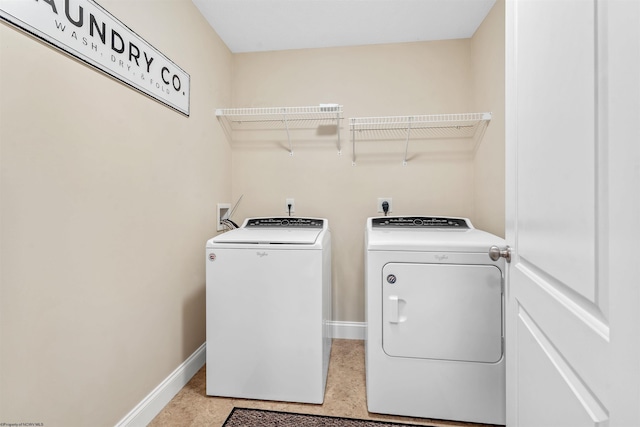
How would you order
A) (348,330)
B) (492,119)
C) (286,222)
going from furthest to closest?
(348,330)
(286,222)
(492,119)

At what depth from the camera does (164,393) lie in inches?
63.2

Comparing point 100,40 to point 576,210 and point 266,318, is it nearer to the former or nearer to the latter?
point 266,318

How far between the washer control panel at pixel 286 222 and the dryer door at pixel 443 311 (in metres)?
0.73

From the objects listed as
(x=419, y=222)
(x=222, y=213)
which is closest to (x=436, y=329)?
(x=419, y=222)

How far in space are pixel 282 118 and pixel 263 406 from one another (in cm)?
203

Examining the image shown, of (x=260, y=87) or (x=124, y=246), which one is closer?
(x=124, y=246)

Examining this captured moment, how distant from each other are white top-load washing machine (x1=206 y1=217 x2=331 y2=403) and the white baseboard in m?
0.21

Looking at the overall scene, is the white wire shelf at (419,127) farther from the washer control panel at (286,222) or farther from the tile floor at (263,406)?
the tile floor at (263,406)

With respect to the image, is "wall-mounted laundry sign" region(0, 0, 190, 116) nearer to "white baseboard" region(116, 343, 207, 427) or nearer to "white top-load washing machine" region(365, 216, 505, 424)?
"white top-load washing machine" region(365, 216, 505, 424)

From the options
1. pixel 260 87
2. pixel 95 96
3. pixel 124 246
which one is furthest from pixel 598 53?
pixel 260 87

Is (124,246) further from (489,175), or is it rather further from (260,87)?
(489,175)

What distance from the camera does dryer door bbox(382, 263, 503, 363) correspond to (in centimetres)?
146

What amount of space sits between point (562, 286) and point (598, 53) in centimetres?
47

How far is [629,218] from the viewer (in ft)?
1.45
